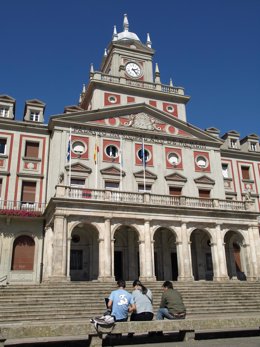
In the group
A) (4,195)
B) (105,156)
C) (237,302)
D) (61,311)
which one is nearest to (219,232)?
(237,302)

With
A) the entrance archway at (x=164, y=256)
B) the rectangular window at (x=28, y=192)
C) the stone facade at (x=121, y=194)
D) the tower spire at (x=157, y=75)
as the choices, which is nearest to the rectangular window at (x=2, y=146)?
the stone facade at (x=121, y=194)

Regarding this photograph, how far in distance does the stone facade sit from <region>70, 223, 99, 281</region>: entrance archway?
0.08 m

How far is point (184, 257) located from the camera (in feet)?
80.4

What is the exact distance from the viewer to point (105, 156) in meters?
29.3

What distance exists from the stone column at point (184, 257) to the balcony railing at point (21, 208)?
1084 cm

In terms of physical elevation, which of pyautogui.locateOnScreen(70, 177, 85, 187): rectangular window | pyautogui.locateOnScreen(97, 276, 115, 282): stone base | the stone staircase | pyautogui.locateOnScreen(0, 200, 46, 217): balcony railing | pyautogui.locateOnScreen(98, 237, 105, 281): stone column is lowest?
the stone staircase

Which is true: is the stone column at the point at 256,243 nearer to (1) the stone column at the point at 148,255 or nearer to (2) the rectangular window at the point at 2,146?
(1) the stone column at the point at 148,255

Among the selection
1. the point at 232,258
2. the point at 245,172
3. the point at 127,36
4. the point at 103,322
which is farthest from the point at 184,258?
the point at 127,36

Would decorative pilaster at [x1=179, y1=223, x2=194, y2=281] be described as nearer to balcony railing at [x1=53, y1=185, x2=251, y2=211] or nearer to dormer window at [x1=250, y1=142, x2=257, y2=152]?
balcony railing at [x1=53, y1=185, x2=251, y2=211]

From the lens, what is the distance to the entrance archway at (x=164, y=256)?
2788cm

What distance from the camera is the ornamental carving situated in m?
31.4

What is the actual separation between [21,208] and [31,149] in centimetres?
546

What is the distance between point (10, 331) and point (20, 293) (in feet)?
33.5

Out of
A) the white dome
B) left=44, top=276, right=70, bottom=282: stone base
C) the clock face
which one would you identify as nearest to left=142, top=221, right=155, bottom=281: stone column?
left=44, top=276, right=70, bottom=282: stone base
